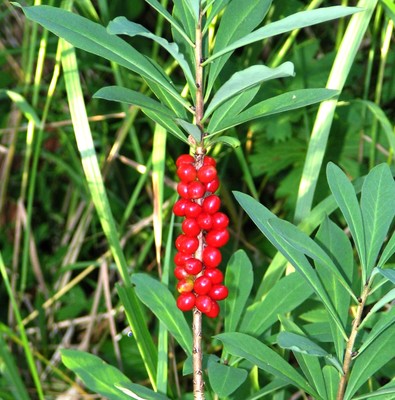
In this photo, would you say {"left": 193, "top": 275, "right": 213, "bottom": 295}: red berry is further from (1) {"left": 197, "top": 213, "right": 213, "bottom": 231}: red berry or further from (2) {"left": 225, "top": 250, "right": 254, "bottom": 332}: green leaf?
(2) {"left": 225, "top": 250, "right": 254, "bottom": 332}: green leaf

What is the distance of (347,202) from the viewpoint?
0.69m

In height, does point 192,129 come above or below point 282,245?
above

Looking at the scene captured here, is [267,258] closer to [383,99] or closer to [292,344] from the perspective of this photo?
[383,99]

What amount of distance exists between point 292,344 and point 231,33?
0.98 feet

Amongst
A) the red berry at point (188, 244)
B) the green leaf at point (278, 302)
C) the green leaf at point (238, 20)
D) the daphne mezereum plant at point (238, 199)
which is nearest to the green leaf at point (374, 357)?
the daphne mezereum plant at point (238, 199)

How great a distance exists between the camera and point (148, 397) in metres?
0.73

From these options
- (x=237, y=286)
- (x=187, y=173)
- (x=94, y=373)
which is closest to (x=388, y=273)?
(x=187, y=173)

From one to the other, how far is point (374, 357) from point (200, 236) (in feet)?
0.70

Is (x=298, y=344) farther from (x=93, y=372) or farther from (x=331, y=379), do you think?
(x=93, y=372)

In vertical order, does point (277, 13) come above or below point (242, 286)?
above

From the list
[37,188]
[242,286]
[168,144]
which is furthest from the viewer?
[37,188]

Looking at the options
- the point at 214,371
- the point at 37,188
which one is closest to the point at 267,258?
the point at 37,188

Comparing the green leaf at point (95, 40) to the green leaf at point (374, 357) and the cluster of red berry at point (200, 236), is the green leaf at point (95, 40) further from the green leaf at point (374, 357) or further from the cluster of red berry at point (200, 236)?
the green leaf at point (374, 357)

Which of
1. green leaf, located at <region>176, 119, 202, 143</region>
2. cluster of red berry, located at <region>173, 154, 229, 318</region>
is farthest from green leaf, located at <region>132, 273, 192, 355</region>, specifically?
green leaf, located at <region>176, 119, 202, 143</region>
